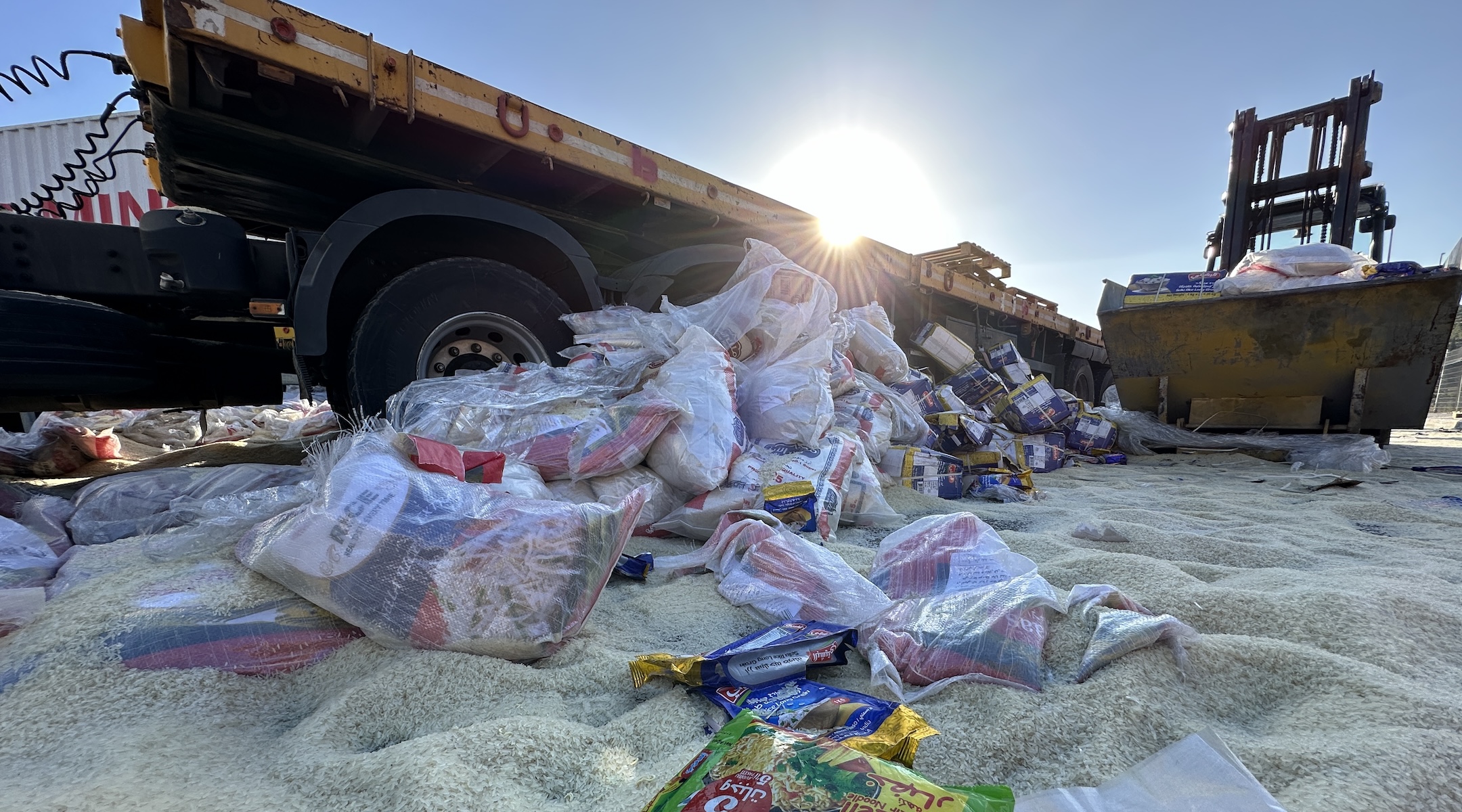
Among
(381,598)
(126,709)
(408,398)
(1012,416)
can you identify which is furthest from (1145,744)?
(1012,416)

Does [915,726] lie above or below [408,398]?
below

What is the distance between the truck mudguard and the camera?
6.75 ft

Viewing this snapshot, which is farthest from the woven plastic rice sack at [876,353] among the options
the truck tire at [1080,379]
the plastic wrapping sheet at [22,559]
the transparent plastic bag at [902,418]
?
the truck tire at [1080,379]

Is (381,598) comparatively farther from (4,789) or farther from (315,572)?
(4,789)

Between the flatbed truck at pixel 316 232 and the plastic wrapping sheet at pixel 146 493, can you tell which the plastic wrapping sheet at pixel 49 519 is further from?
the flatbed truck at pixel 316 232

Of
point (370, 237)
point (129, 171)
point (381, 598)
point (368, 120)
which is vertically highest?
point (129, 171)

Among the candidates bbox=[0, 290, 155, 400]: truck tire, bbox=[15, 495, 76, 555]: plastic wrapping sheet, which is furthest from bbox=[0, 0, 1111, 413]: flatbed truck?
bbox=[15, 495, 76, 555]: plastic wrapping sheet

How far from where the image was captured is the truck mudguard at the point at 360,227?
6.75 feet

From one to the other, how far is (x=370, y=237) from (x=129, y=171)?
13.2 metres

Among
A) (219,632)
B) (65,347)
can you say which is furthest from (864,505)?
(65,347)

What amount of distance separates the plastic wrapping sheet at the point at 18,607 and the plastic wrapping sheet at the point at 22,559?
97 millimetres

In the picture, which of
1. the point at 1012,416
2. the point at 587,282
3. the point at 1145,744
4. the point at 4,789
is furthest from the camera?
the point at 1012,416

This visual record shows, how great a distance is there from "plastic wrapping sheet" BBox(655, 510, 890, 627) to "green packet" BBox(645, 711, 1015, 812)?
611 millimetres

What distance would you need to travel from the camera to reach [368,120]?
2033mm
